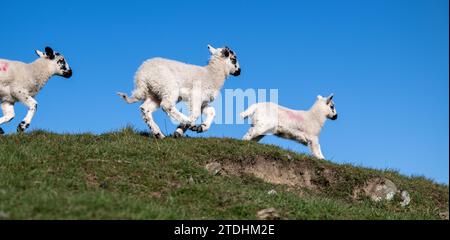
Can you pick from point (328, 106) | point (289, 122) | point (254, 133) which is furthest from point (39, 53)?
point (328, 106)

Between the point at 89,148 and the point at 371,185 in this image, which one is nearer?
the point at 89,148

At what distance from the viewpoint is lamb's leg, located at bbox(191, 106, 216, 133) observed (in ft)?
58.8

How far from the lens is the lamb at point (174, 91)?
58.7 ft

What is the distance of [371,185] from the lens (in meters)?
17.8

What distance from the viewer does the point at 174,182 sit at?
13.4 metres

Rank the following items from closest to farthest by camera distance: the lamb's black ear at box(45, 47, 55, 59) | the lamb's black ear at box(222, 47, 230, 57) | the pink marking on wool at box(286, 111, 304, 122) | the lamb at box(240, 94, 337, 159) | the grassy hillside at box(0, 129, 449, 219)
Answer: the grassy hillside at box(0, 129, 449, 219)
the lamb's black ear at box(45, 47, 55, 59)
the lamb at box(240, 94, 337, 159)
the lamb's black ear at box(222, 47, 230, 57)
the pink marking on wool at box(286, 111, 304, 122)

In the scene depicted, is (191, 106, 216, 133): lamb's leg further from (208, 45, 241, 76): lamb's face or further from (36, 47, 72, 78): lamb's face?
(36, 47, 72, 78): lamb's face

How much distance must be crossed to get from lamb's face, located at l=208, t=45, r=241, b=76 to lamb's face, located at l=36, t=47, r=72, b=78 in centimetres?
457

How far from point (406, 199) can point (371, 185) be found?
38.9 inches

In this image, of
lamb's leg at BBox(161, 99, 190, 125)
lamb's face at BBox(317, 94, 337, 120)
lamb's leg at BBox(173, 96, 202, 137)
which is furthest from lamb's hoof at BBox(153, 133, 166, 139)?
lamb's face at BBox(317, 94, 337, 120)

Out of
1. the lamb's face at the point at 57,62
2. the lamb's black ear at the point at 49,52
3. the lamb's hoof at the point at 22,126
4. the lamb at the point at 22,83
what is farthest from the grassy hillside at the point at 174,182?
the lamb's black ear at the point at 49,52

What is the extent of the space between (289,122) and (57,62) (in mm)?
7625
